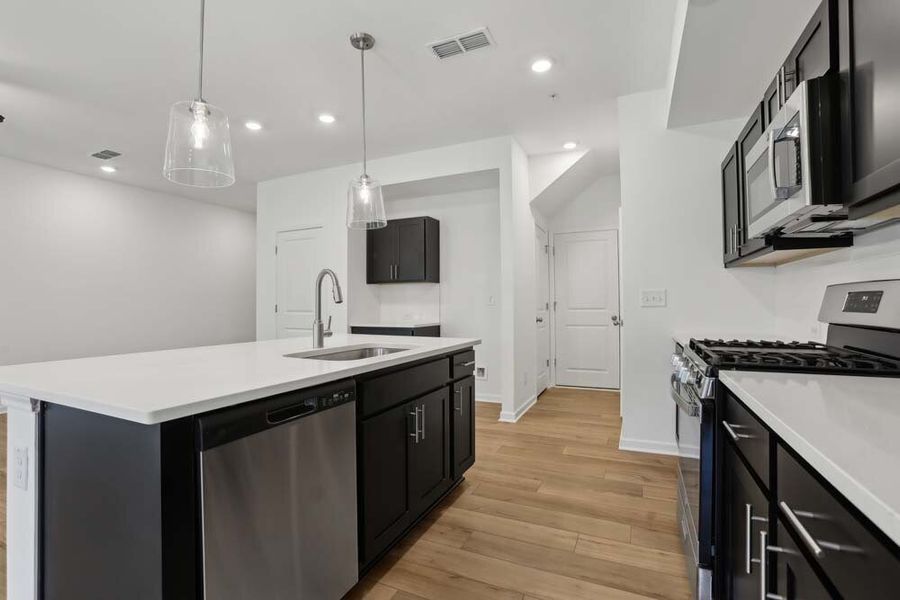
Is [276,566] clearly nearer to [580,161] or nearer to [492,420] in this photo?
[492,420]

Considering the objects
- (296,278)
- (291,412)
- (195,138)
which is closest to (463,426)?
(291,412)

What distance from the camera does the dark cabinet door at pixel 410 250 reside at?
475 centimetres

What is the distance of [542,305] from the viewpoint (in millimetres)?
5168

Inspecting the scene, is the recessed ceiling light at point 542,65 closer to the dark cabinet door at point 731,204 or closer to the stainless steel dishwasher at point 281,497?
the dark cabinet door at point 731,204

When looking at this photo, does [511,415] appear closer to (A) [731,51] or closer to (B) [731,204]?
(B) [731,204]

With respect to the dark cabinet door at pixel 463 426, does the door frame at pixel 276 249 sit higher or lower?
higher

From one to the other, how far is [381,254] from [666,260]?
10.1 ft

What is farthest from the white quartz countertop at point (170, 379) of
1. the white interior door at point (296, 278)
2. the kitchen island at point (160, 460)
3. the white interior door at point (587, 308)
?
the white interior door at point (587, 308)

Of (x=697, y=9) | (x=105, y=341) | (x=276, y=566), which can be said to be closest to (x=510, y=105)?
(x=697, y=9)

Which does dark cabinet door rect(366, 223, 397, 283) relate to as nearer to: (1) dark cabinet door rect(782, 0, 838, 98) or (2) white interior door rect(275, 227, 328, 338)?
(2) white interior door rect(275, 227, 328, 338)

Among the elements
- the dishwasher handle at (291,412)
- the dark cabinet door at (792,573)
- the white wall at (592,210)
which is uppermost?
the white wall at (592,210)

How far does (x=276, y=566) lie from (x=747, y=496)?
132 cm

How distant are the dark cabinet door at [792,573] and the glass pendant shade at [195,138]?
84.3 inches

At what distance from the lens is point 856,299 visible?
165 cm
